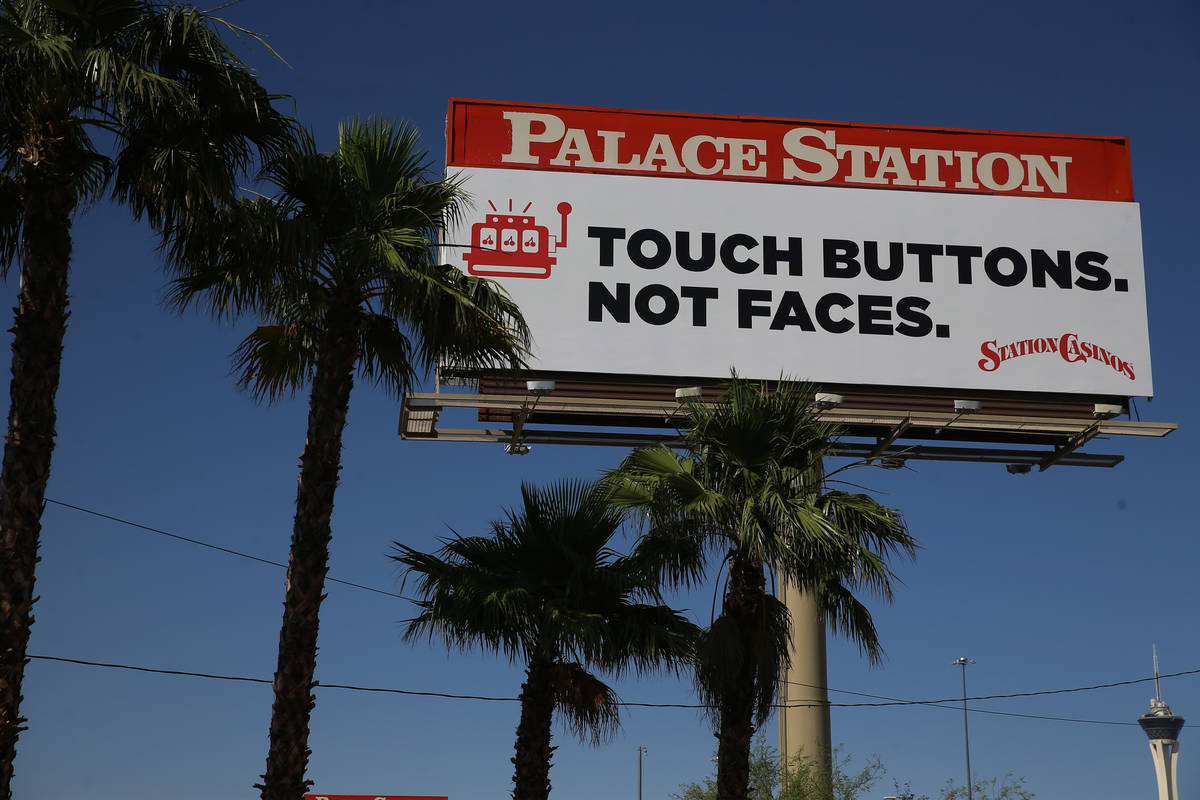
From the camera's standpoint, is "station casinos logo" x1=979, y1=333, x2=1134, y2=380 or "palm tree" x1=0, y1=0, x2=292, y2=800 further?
"station casinos logo" x1=979, y1=333, x2=1134, y2=380

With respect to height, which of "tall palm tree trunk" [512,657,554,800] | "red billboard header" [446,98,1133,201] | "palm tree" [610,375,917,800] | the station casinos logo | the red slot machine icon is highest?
"red billboard header" [446,98,1133,201]

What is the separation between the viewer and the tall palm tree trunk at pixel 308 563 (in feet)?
42.9

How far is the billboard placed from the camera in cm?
2477

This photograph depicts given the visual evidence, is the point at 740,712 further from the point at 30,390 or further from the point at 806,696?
the point at 806,696

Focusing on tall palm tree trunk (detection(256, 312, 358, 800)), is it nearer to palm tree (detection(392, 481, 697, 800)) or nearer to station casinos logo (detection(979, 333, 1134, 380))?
palm tree (detection(392, 481, 697, 800))

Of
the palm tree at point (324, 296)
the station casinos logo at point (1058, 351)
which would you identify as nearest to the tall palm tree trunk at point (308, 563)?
the palm tree at point (324, 296)

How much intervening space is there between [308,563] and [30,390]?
304cm

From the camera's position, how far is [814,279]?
2541 centimetres

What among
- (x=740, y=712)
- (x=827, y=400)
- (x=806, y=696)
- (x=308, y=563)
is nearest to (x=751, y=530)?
(x=740, y=712)

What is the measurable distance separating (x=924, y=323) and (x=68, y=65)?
16991 mm

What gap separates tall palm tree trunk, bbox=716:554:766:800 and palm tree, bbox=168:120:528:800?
4.08 meters

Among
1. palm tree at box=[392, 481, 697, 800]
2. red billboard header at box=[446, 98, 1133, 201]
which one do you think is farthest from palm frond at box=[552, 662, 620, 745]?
red billboard header at box=[446, 98, 1133, 201]

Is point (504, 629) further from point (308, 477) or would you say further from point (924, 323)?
point (924, 323)

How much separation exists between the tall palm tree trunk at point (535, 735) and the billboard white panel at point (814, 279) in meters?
7.88
